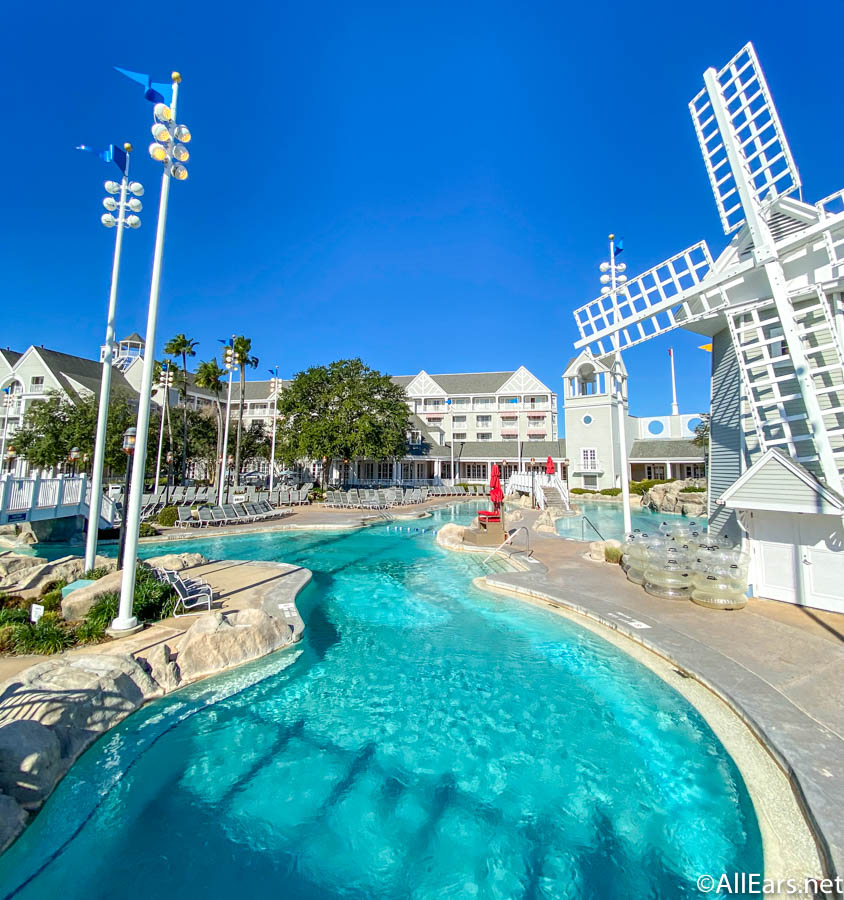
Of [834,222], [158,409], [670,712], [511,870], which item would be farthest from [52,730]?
[158,409]

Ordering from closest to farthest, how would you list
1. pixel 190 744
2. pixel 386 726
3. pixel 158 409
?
pixel 190 744, pixel 386 726, pixel 158 409

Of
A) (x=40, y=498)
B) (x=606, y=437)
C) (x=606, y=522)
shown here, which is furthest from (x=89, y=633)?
(x=606, y=437)

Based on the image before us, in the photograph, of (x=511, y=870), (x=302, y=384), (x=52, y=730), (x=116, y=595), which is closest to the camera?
(x=511, y=870)

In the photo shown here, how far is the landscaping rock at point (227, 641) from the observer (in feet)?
22.4

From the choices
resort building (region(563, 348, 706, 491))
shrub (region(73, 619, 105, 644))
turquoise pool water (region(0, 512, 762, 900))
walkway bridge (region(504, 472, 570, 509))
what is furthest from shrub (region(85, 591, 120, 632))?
resort building (region(563, 348, 706, 491))

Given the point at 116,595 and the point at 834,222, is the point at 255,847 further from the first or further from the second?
the point at 834,222

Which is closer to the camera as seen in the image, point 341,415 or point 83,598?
point 83,598

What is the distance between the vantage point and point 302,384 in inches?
1500

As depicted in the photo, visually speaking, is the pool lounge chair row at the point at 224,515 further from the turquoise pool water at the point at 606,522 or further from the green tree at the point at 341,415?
the turquoise pool water at the point at 606,522

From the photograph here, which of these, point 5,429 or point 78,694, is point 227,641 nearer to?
point 78,694

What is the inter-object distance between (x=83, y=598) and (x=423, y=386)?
54.0 meters

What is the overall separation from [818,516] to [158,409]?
47040 millimetres

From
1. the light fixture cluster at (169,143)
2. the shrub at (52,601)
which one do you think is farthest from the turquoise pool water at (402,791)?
the light fixture cluster at (169,143)

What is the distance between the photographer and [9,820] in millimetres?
3754
